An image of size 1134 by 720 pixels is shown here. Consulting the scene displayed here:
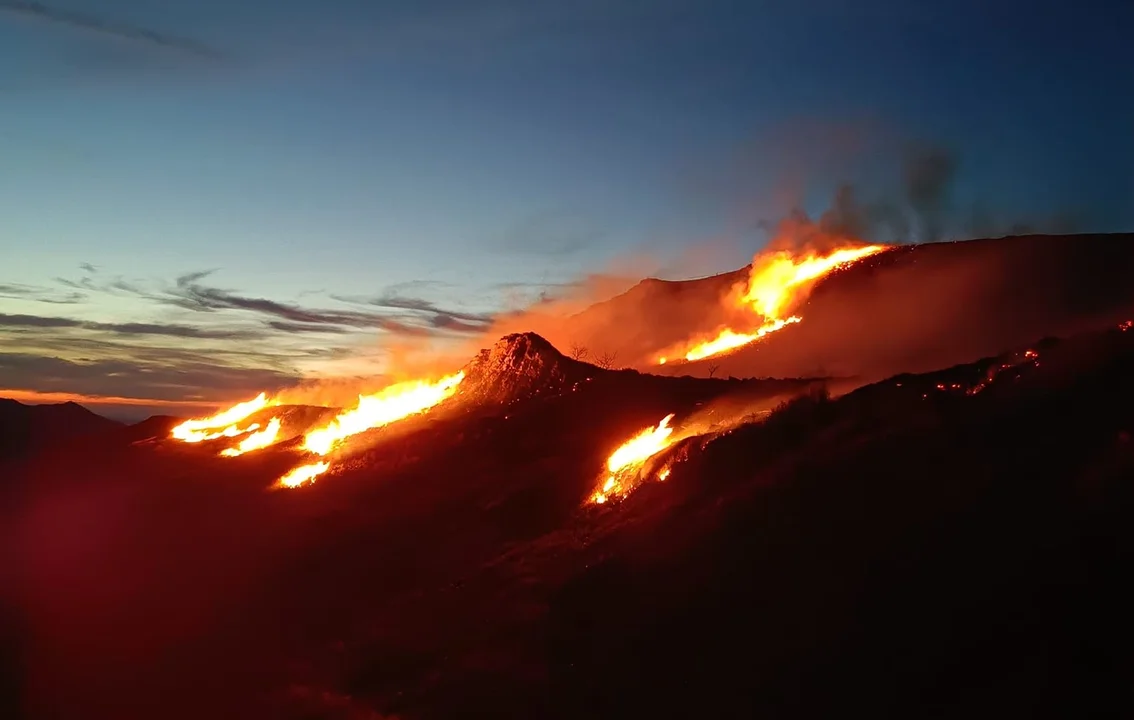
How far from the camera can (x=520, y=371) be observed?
41.5 metres

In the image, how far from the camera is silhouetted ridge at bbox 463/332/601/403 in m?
39.5

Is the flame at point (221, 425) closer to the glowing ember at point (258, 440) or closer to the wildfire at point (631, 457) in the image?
the glowing ember at point (258, 440)

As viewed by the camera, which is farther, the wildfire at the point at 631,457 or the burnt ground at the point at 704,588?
the wildfire at the point at 631,457

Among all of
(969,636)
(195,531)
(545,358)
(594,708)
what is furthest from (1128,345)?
(195,531)

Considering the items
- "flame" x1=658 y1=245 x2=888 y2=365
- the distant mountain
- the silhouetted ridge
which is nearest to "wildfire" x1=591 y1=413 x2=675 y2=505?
the silhouetted ridge

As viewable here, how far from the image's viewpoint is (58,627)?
23.6 metres

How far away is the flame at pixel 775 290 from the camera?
55062 mm

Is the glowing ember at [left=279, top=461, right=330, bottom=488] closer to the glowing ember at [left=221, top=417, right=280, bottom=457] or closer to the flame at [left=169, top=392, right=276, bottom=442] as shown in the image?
the glowing ember at [left=221, top=417, right=280, bottom=457]

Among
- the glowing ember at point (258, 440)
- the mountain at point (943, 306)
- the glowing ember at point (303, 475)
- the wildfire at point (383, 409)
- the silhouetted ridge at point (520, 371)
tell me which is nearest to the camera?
the glowing ember at point (303, 475)

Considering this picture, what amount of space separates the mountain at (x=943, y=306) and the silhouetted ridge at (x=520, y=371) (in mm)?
10538

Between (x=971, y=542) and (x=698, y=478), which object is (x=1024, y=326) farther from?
(x=971, y=542)

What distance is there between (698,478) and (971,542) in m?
8.23

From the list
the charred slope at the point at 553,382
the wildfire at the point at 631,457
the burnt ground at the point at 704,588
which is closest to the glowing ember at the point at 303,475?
the burnt ground at the point at 704,588

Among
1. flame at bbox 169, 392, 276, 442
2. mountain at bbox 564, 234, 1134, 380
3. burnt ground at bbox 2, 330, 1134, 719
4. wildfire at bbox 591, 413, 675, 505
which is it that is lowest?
burnt ground at bbox 2, 330, 1134, 719
